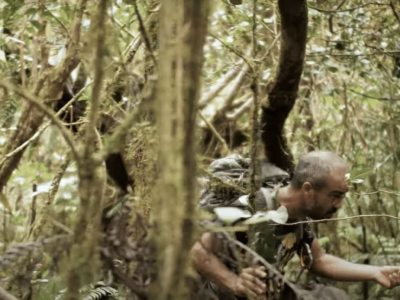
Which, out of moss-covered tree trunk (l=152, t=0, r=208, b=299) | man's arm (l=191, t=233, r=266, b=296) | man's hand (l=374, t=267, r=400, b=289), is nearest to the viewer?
Result: moss-covered tree trunk (l=152, t=0, r=208, b=299)

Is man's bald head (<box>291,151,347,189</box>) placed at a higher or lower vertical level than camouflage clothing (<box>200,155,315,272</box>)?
higher

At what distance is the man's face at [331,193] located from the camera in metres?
2.12

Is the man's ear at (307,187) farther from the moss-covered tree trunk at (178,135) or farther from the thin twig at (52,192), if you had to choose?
the moss-covered tree trunk at (178,135)

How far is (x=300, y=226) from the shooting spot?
2.27 meters

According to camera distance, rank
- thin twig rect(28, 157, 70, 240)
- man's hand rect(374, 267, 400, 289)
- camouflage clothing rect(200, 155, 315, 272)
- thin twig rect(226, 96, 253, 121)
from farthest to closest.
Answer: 1. thin twig rect(226, 96, 253, 121)
2. man's hand rect(374, 267, 400, 289)
3. thin twig rect(28, 157, 70, 240)
4. camouflage clothing rect(200, 155, 315, 272)

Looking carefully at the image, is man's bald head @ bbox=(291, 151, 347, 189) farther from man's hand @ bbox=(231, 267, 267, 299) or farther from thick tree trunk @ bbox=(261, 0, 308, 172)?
man's hand @ bbox=(231, 267, 267, 299)

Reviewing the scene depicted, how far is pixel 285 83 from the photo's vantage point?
2.18 metres

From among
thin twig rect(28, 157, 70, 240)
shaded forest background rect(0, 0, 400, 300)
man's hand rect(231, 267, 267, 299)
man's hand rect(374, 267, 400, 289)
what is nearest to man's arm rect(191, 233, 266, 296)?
man's hand rect(231, 267, 267, 299)

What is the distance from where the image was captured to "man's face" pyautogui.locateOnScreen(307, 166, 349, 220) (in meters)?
2.12

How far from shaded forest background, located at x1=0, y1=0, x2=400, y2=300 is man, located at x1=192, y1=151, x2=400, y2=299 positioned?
0.17 metres

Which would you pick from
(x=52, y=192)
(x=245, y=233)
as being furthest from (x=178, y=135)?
(x=52, y=192)

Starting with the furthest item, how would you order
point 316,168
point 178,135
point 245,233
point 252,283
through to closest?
1. point 316,168
2. point 245,233
3. point 252,283
4. point 178,135

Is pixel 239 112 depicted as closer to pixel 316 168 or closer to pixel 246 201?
pixel 316 168

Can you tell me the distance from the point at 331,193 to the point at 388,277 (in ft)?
1.56
